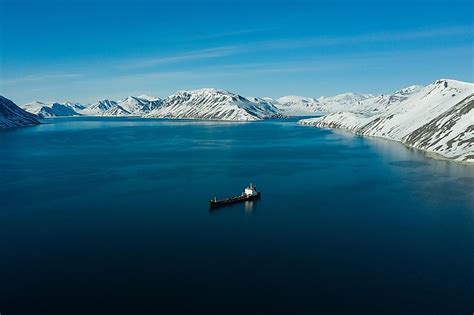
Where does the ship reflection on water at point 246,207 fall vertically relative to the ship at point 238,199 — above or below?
below

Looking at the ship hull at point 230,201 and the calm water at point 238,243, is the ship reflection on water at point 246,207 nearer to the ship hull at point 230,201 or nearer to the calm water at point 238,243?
the calm water at point 238,243

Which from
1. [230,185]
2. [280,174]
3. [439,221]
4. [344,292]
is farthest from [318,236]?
[280,174]

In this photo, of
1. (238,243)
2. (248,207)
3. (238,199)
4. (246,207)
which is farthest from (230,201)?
(238,243)

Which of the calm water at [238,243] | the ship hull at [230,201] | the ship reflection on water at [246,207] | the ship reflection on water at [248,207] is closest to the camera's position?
the calm water at [238,243]

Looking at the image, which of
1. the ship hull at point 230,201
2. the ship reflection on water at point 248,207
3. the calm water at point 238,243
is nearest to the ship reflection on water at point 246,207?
the ship reflection on water at point 248,207

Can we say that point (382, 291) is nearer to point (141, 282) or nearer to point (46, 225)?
point (141, 282)

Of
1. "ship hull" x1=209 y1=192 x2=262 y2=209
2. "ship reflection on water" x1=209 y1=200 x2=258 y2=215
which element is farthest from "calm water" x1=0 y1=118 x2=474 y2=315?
"ship hull" x1=209 y1=192 x2=262 y2=209

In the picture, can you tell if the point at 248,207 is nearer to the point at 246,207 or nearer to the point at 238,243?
the point at 246,207

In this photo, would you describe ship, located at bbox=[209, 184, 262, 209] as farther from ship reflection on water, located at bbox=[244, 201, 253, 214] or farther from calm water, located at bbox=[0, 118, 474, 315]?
calm water, located at bbox=[0, 118, 474, 315]

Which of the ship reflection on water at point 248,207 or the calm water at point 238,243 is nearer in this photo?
the calm water at point 238,243
